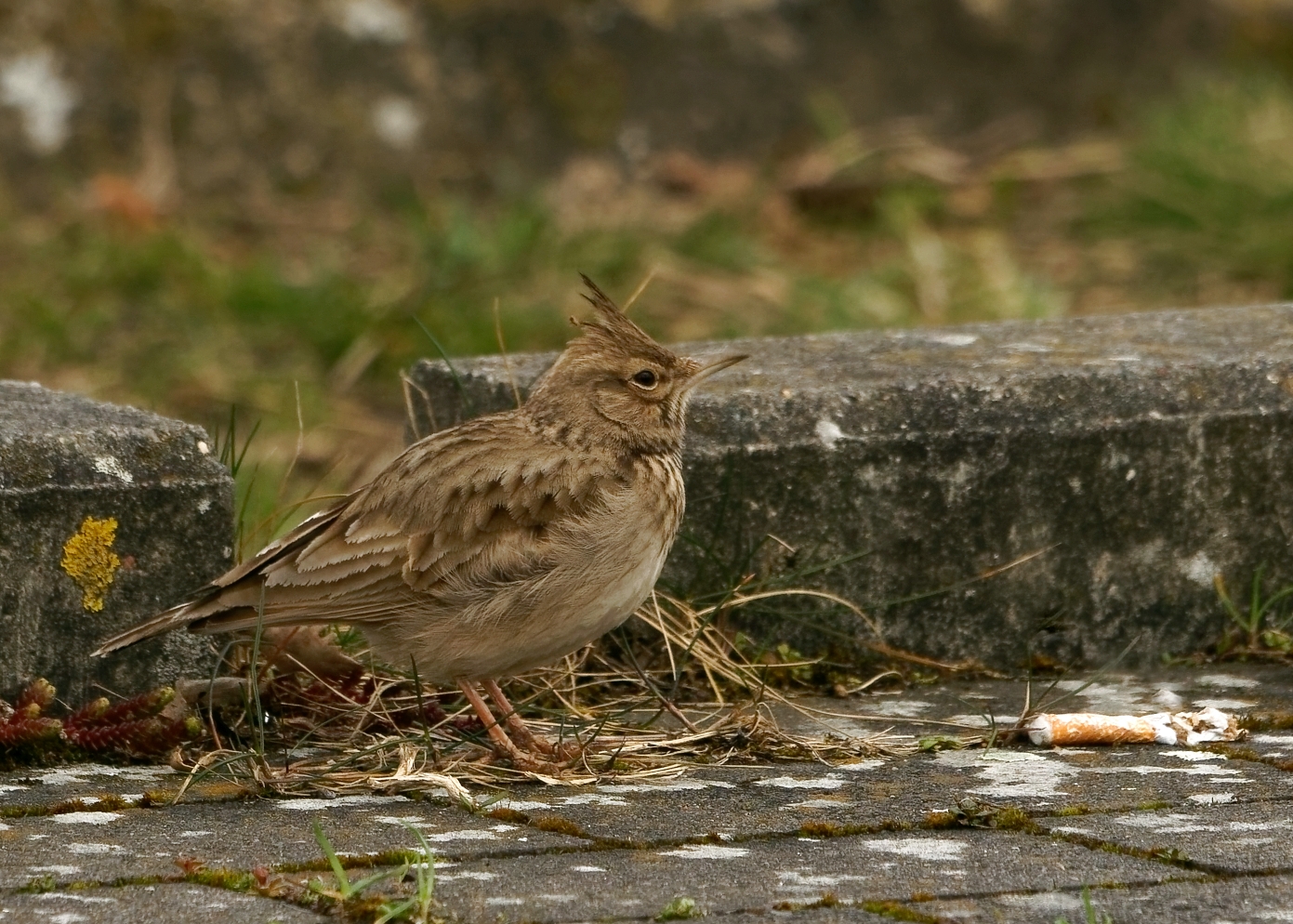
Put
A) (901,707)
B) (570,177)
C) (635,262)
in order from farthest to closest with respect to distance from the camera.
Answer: (570,177), (635,262), (901,707)

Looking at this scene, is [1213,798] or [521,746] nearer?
[1213,798]

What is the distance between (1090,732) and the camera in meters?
4.23

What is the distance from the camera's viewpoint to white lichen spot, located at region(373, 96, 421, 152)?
362 inches

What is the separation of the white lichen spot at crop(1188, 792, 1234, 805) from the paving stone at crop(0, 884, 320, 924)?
1581mm

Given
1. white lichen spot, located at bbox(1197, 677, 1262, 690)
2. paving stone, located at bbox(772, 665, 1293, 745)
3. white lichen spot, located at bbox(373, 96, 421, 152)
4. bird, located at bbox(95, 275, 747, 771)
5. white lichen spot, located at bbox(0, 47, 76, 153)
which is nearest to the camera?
bird, located at bbox(95, 275, 747, 771)

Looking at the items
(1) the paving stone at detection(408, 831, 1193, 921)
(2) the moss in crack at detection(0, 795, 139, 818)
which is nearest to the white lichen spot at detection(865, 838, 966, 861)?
(1) the paving stone at detection(408, 831, 1193, 921)

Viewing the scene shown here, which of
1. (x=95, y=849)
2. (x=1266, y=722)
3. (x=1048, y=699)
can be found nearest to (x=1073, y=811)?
(x=1266, y=722)

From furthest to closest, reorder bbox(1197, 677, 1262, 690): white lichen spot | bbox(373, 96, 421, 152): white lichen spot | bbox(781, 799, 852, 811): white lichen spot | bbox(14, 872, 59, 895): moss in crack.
→ bbox(373, 96, 421, 152): white lichen spot → bbox(1197, 677, 1262, 690): white lichen spot → bbox(781, 799, 852, 811): white lichen spot → bbox(14, 872, 59, 895): moss in crack

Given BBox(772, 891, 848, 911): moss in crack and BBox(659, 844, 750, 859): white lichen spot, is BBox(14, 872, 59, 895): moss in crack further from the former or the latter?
BBox(772, 891, 848, 911): moss in crack

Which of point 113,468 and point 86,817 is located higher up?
point 113,468

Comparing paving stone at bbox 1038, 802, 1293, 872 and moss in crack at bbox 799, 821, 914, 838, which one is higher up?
moss in crack at bbox 799, 821, 914, 838

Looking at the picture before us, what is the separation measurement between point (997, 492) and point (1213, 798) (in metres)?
1.29

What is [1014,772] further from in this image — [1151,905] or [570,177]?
[570,177]

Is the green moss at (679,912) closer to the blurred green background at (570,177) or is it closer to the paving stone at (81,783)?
the paving stone at (81,783)
